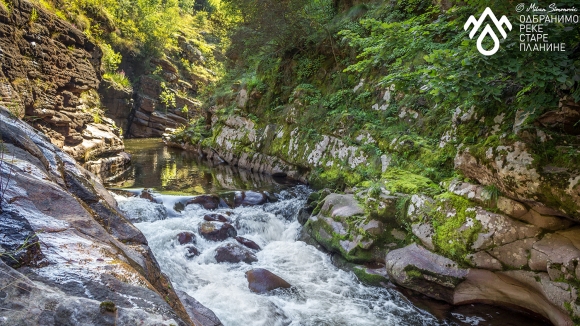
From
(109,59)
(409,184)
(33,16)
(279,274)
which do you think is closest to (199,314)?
(279,274)

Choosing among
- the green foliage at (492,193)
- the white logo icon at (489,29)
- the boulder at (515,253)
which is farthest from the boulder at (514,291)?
the white logo icon at (489,29)

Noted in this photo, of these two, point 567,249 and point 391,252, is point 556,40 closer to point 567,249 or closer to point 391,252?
point 567,249

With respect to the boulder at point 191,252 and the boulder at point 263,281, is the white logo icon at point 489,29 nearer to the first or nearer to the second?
the boulder at point 263,281

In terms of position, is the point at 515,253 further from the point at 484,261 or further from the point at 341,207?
the point at 341,207

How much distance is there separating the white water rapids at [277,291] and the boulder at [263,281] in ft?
0.40

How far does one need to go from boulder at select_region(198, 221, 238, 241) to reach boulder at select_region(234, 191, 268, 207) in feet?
6.62

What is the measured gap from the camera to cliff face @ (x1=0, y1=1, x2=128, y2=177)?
9.75m

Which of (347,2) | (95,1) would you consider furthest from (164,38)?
(347,2)

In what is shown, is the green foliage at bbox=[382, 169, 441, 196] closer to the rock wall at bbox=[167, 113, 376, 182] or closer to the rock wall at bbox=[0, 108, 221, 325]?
the rock wall at bbox=[167, 113, 376, 182]

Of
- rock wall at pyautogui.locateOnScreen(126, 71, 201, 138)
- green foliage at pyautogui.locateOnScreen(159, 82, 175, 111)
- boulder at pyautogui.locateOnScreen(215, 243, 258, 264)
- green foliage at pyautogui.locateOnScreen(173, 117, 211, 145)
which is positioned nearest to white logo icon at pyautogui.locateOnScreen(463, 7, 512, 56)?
boulder at pyautogui.locateOnScreen(215, 243, 258, 264)

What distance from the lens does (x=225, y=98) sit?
1883 centimetres

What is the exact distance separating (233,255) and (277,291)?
1458 millimetres

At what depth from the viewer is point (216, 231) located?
7457 millimetres

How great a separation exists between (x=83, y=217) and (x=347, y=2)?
46.7 ft
